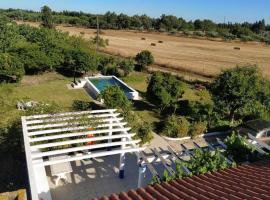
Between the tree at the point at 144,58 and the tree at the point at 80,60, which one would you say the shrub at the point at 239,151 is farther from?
the tree at the point at 144,58

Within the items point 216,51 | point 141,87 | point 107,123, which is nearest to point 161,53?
point 216,51

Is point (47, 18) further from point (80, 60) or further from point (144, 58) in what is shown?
point (80, 60)

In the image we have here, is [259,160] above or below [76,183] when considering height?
above

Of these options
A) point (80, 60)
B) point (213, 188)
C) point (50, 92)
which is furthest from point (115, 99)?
point (80, 60)

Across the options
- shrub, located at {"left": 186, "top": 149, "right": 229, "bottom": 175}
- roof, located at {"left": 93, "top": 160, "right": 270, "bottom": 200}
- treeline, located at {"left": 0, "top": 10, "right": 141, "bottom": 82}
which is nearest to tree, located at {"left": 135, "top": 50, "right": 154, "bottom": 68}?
treeline, located at {"left": 0, "top": 10, "right": 141, "bottom": 82}

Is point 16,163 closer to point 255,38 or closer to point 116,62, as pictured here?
point 116,62

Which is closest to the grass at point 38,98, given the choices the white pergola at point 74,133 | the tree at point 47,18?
the white pergola at point 74,133

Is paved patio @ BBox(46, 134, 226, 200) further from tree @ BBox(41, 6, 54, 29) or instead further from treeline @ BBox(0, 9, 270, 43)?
treeline @ BBox(0, 9, 270, 43)
